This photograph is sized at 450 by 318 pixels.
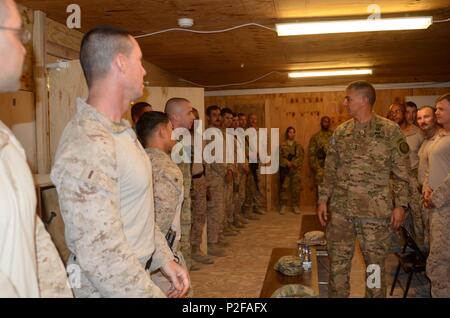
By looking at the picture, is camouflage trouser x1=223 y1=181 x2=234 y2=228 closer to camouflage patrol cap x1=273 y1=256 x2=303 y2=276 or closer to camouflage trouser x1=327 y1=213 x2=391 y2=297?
camouflage trouser x1=327 y1=213 x2=391 y2=297

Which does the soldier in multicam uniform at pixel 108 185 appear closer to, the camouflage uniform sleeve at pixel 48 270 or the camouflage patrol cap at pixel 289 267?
the camouflage uniform sleeve at pixel 48 270

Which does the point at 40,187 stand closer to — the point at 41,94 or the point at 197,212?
the point at 41,94

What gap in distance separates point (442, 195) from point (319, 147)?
5438mm

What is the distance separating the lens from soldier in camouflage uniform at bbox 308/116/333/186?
28.0 ft

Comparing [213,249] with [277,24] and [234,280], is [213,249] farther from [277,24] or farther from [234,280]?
[277,24]

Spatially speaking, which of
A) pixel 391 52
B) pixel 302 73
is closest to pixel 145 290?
pixel 391 52

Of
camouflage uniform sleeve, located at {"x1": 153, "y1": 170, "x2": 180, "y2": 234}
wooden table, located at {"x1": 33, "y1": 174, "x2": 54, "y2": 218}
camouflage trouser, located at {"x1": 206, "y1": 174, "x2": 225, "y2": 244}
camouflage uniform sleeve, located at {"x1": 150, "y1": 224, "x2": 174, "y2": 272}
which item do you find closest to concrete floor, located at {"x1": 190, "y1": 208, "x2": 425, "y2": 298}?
camouflage trouser, located at {"x1": 206, "y1": 174, "x2": 225, "y2": 244}

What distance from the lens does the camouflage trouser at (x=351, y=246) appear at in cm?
324

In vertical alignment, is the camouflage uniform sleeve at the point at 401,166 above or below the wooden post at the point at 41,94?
below

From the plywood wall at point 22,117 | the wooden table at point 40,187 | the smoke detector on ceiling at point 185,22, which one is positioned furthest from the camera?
the smoke detector on ceiling at point 185,22

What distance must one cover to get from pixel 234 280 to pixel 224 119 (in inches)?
126

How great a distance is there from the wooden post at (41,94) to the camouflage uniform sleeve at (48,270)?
8.56 feet

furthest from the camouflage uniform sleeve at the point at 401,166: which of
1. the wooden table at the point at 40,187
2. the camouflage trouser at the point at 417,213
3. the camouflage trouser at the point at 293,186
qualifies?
the camouflage trouser at the point at 293,186

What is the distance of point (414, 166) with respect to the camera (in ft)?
18.3
